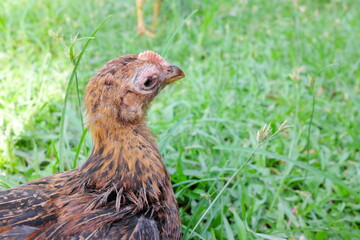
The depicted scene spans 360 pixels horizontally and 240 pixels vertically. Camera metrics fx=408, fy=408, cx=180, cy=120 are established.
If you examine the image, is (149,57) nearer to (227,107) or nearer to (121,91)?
(121,91)

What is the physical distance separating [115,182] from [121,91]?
17.3 inches

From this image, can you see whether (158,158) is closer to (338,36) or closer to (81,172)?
(81,172)

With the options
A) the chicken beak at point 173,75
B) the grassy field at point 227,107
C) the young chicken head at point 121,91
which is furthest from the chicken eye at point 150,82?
the grassy field at point 227,107

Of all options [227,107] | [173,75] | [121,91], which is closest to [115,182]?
[121,91]

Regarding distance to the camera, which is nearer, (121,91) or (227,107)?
(121,91)

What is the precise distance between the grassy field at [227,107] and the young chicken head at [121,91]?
9.7 inches

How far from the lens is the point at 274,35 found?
4965 millimetres


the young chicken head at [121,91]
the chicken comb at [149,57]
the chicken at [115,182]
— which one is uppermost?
the chicken comb at [149,57]

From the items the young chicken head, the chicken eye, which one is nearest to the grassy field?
the young chicken head

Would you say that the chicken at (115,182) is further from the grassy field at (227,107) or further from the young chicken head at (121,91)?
the grassy field at (227,107)

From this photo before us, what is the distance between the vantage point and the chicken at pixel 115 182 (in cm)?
179

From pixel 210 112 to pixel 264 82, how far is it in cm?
88

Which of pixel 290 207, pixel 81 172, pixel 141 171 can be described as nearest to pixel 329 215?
pixel 290 207

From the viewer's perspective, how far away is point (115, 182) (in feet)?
6.44
